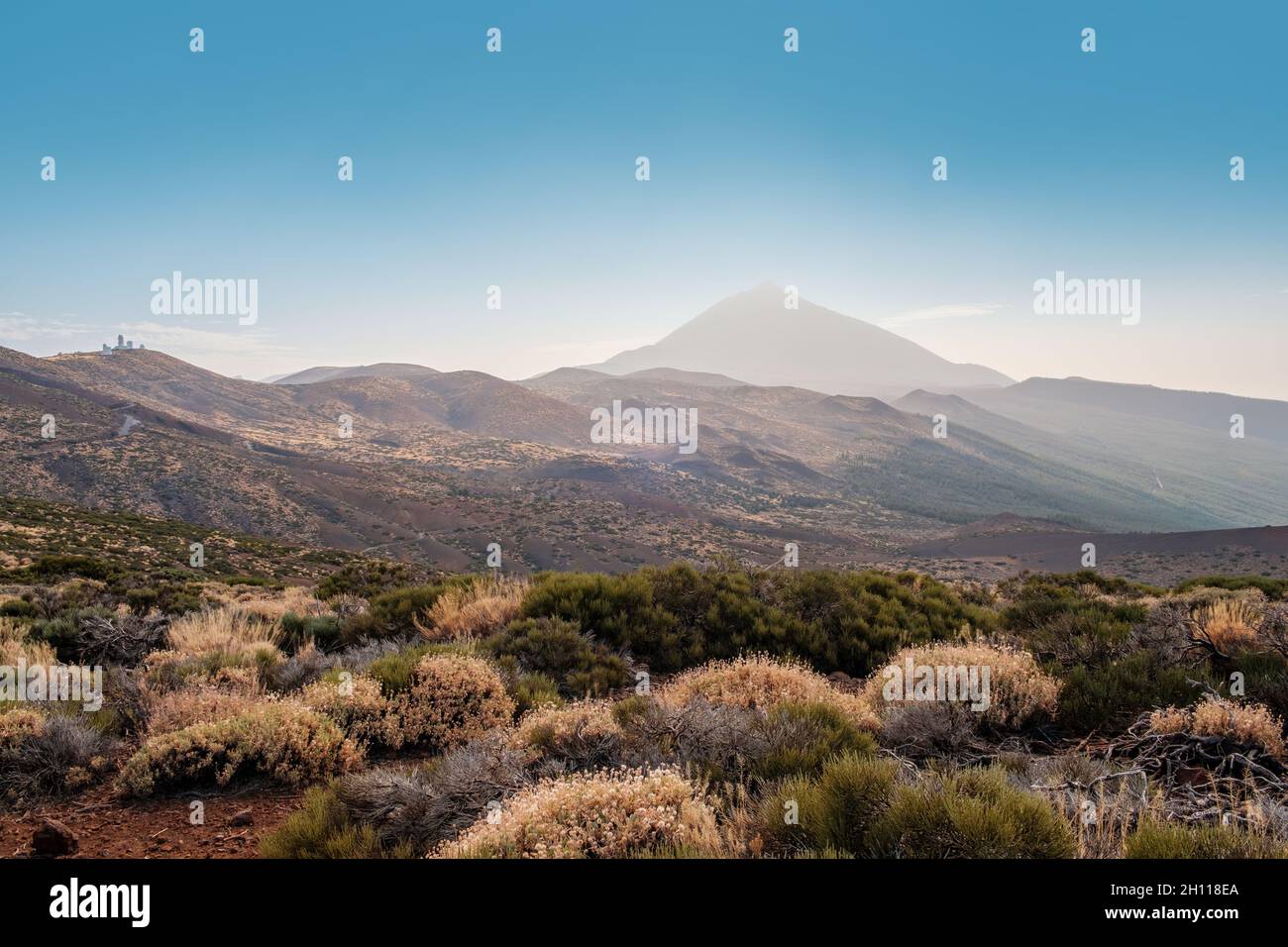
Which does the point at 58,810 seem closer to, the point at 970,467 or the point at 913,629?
the point at 913,629

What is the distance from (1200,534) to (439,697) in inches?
2675

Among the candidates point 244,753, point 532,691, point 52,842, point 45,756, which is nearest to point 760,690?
point 532,691

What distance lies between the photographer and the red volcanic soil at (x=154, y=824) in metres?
3.70

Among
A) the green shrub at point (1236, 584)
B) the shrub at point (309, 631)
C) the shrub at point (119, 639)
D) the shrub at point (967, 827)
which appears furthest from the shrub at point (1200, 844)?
the green shrub at point (1236, 584)

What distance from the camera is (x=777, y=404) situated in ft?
584

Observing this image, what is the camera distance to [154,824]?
3996 millimetres

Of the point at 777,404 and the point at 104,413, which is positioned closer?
the point at 104,413

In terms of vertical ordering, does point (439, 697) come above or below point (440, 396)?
below

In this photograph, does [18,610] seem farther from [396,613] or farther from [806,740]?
[806,740]

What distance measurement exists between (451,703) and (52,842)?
8.41 ft

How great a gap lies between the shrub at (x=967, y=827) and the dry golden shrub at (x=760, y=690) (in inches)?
79.7

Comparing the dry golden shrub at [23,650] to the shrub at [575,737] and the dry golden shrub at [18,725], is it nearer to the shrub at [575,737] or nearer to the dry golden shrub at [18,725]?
the dry golden shrub at [18,725]

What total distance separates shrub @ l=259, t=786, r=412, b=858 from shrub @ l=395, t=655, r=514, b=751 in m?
1.47
